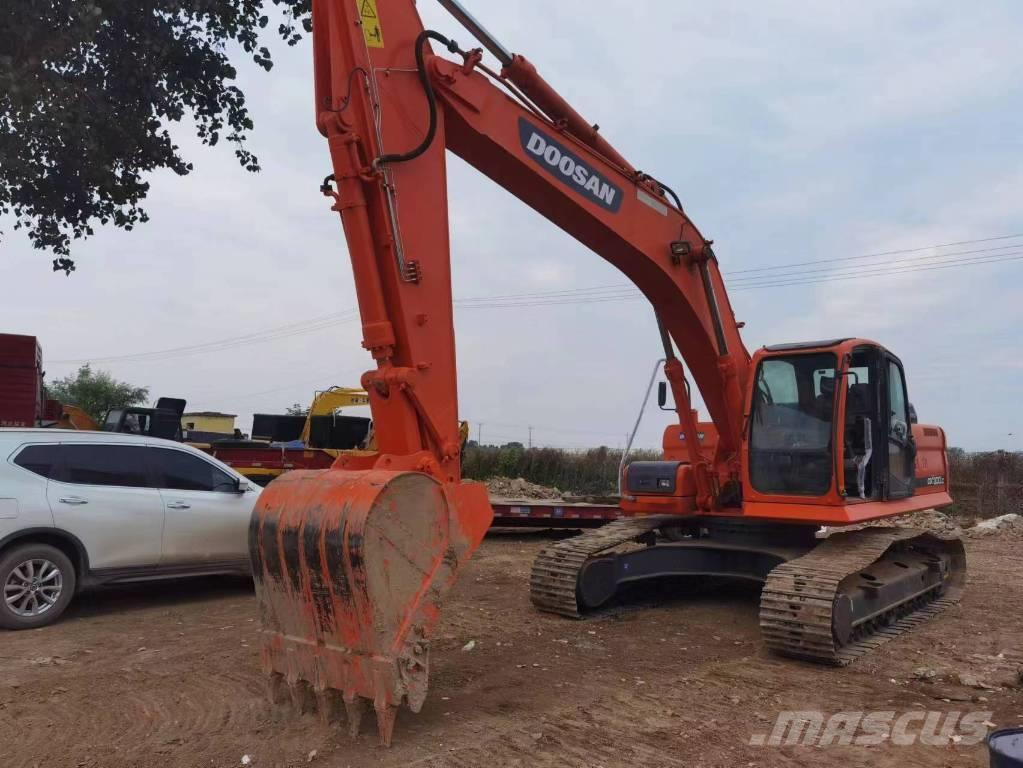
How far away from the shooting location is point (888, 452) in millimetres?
7879

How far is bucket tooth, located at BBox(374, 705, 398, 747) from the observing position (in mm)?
4230

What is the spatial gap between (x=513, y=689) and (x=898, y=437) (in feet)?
15.9

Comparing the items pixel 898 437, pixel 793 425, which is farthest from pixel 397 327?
pixel 898 437

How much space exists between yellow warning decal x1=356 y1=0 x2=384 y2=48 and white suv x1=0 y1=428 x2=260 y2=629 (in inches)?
178

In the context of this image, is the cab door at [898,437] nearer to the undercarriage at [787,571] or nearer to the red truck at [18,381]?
the undercarriage at [787,571]

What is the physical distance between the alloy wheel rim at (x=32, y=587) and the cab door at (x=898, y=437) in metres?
7.44

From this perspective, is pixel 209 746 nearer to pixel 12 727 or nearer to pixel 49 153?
pixel 12 727

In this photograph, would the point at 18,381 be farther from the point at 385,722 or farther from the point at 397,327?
the point at 385,722

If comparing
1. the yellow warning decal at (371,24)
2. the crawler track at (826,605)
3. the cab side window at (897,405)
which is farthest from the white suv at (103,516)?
the cab side window at (897,405)

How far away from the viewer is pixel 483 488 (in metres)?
4.99

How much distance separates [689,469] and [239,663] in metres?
4.43

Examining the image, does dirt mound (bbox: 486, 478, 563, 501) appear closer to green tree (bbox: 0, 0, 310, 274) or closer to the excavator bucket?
green tree (bbox: 0, 0, 310, 274)

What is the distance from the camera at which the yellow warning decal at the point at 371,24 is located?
527 centimetres

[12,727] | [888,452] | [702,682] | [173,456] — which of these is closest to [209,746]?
[12,727]
